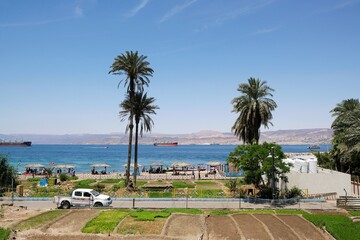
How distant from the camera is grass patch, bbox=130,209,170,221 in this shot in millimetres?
27391

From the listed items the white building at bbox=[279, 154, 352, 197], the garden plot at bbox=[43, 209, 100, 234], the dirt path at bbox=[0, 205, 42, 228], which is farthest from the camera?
the white building at bbox=[279, 154, 352, 197]

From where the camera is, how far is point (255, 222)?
26.7m

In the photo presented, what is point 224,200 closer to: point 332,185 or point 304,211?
point 304,211

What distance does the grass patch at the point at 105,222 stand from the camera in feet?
80.6

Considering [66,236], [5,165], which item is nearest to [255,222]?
[66,236]

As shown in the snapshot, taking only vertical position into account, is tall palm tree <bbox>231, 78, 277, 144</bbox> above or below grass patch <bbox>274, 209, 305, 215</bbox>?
above

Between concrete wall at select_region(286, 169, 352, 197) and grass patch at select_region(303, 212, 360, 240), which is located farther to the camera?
concrete wall at select_region(286, 169, 352, 197)

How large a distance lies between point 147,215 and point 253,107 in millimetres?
23848

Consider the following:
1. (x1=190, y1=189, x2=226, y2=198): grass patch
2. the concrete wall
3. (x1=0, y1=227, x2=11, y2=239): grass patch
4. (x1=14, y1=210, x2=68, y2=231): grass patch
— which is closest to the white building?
the concrete wall

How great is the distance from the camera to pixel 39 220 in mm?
27344

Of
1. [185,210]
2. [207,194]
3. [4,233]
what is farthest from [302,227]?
[4,233]

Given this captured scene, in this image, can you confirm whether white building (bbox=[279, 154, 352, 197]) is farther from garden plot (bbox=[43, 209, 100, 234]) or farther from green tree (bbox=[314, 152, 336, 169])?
green tree (bbox=[314, 152, 336, 169])

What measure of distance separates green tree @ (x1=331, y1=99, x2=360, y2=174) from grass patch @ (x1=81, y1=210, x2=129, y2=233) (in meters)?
28.8

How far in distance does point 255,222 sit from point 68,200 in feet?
59.6
